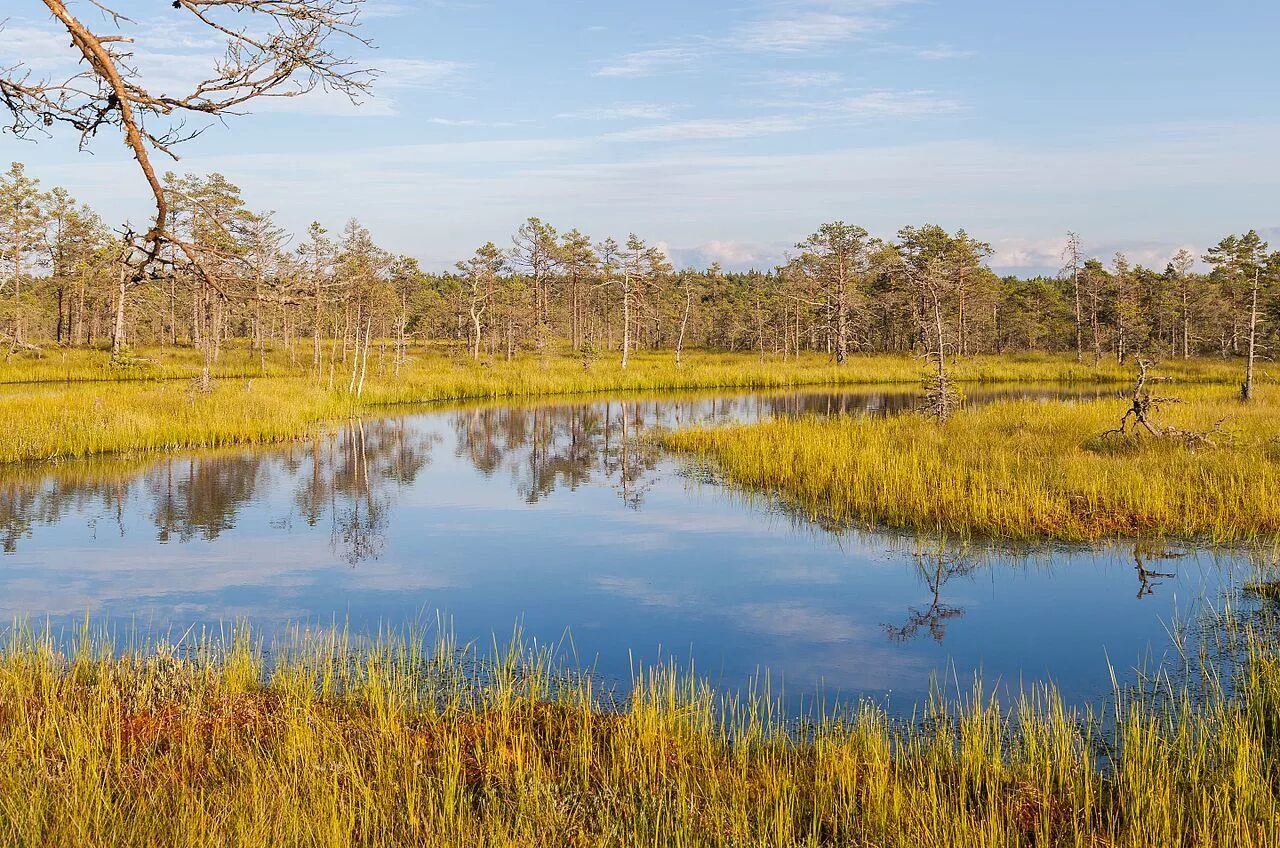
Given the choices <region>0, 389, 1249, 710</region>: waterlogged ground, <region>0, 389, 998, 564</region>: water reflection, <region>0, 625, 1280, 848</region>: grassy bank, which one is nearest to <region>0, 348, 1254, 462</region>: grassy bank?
<region>0, 389, 998, 564</region>: water reflection

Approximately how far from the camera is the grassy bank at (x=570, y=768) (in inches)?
194

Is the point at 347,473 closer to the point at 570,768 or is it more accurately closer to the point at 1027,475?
the point at 1027,475

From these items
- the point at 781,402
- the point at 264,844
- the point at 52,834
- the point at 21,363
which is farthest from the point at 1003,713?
the point at 21,363

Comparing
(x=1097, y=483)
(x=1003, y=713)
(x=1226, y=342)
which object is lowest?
(x=1003, y=713)

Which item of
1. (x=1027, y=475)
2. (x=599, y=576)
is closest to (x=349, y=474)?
(x=599, y=576)

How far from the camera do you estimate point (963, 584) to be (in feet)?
39.1

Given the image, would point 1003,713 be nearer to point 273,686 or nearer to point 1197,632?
point 1197,632

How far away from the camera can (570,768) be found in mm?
5965

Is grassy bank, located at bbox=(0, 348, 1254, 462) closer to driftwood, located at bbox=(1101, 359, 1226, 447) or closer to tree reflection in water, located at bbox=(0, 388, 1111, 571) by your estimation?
tree reflection in water, located at bbox=(0, 388, 1111, 571)

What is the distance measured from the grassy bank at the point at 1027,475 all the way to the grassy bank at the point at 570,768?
260 inches

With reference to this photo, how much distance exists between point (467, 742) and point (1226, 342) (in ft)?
246

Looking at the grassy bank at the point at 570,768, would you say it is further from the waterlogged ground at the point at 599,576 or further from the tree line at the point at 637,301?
the tree line at the point at 637,301

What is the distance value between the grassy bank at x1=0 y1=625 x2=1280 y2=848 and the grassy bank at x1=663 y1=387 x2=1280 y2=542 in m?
6.59

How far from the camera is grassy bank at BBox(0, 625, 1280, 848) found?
493 centimetres
